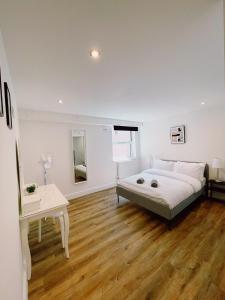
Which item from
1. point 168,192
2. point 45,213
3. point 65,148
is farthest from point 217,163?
point 65,148

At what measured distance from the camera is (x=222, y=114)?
3.26 meters

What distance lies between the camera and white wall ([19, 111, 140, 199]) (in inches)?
124

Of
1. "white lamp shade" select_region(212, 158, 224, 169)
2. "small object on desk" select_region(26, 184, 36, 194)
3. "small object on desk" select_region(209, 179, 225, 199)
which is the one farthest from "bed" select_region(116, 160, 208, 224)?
"small object on desk" select_region(26, 184, 36, 194)

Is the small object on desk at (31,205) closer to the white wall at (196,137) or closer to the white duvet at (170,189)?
the white duvet at (170,189)

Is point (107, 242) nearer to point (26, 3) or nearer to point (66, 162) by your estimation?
point (66, 162)

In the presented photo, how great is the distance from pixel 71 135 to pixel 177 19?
10.5ft

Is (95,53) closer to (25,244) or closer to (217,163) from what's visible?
(25,244)

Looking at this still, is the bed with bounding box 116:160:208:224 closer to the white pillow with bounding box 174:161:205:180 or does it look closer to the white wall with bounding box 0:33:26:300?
the white pillow with bounding box 174:161:205:180

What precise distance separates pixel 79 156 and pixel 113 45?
3007 millimetres

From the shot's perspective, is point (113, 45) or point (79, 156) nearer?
point (113, 45)

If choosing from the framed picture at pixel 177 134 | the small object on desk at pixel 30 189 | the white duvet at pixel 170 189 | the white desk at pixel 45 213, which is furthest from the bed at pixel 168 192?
the small object on desk at pixel 30 189

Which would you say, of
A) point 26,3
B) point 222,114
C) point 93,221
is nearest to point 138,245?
point 93,221

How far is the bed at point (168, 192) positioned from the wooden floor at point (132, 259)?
284mm

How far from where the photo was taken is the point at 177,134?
4.15 m
